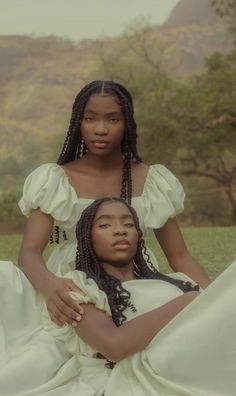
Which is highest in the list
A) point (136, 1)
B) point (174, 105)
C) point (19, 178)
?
point (136, 1)

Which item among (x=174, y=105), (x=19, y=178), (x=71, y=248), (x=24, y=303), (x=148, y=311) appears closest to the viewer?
(x=148, y=311)

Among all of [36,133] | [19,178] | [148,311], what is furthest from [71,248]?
[36,133]

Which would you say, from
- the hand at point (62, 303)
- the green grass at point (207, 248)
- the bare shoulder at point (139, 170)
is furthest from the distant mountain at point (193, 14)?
the hand at point (62, 303)

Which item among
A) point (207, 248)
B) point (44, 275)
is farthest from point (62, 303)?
point (207, 248)

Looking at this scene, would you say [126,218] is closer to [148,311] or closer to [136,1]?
[148,311]

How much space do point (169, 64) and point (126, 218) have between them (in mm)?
12612

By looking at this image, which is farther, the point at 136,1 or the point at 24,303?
the point at 136,1

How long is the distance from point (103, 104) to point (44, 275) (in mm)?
693

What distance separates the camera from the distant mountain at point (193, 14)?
590 inches

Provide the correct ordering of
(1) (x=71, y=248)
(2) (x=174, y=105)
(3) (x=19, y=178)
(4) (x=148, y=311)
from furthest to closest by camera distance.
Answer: (2) (x=174, y=105) → (3) (x=19, y=178) → (1) (x=71, y=248) → (4) (x=148, y=311)

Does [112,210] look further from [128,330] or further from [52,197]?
[128,330]

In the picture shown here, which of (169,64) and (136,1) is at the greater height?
(136,1)

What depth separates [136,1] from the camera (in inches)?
557

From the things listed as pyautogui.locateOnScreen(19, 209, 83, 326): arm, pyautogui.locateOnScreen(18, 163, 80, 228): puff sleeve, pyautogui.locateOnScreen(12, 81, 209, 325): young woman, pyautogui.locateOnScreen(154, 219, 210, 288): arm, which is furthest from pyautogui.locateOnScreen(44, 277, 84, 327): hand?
pyautogui.locateOnScreen(154, 219, 210, 288): arm
